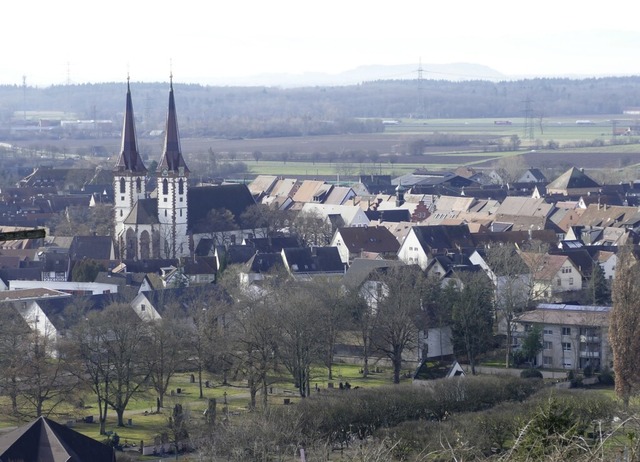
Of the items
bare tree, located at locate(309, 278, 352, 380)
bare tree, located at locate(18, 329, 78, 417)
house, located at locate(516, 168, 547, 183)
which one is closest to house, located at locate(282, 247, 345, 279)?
bare tree, located at locate(309, 278, 352, 380)

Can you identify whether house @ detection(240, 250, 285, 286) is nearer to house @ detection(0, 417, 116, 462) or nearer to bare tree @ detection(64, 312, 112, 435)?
bare tree @ detection(64, 312, 112, 435)

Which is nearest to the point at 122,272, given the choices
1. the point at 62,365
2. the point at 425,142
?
the point at 62,365

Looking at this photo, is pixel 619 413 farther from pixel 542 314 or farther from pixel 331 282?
pixel 331 282

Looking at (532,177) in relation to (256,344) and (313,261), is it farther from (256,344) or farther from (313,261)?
(256,344)

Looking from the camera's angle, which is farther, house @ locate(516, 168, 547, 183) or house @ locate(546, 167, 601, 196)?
house @ locate(516, 168, 547, 183)

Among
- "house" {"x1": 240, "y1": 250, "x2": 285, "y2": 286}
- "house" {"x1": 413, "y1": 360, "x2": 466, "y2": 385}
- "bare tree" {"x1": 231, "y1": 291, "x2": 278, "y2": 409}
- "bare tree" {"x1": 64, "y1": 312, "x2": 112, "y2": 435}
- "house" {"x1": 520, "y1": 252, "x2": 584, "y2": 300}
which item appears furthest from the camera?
"house" {"x1": 240, "y1": 250, "x2": 285, "y2": 286}

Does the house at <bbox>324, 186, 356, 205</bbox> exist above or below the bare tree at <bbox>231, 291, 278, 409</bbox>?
above

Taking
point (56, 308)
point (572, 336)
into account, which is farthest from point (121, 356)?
point (572, 336)
